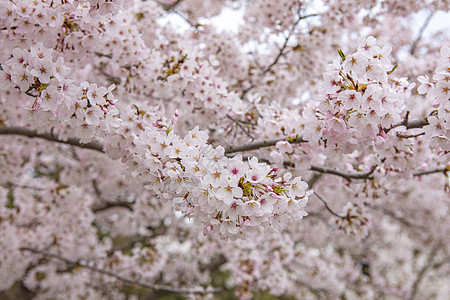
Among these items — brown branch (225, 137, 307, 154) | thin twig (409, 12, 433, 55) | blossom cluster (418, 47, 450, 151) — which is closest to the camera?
blossom cluster (418, 47, 450, 151)

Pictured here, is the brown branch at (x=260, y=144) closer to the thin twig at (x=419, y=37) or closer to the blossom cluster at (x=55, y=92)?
the blossom cluster at (x=55, y=92)

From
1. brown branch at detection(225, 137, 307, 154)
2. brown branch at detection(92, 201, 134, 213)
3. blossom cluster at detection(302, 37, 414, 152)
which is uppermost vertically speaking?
blossom cluster at detection(302, 37, 414, 152)

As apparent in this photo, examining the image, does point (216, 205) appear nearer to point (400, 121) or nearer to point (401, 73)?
point (400, 121)

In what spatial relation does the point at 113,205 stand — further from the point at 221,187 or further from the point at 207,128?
the point at 221,187

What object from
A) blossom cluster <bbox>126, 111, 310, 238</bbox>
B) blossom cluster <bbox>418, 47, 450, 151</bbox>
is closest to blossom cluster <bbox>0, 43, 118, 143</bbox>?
blossom cluster <bbox>126, 111, 310, 238</bbox>

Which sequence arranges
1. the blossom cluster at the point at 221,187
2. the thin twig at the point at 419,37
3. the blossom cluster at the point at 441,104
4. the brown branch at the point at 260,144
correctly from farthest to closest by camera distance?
the thin twig at the point at 419,37, the brown branch at the point at 260,144, the blossom cluster at the point at 441,104, the blossom cluster at the point at 221,187

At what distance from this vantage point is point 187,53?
11.3ft

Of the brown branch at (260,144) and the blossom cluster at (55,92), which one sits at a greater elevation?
Answer: the brown branch at (260,144)

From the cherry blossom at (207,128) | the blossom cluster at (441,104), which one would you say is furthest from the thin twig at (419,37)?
the blossom cluster at (441,104)

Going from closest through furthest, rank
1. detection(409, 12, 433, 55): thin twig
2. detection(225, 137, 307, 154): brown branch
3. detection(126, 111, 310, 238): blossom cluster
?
detection(126, 111, 310, 238): blossom cluster → detection(225, 137, 307, 154): brown branch → detection(409, 12, 433, 55): thin twig

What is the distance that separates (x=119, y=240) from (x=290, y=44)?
308 inches

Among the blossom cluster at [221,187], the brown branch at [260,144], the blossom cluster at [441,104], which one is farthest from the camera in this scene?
the brown branch at [260,144]

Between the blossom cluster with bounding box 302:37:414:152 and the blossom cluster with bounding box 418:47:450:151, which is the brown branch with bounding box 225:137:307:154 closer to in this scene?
the blossom cluster with bounding box 302:37:414:152

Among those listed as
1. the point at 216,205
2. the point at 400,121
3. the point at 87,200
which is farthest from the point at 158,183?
the point at 87,200
